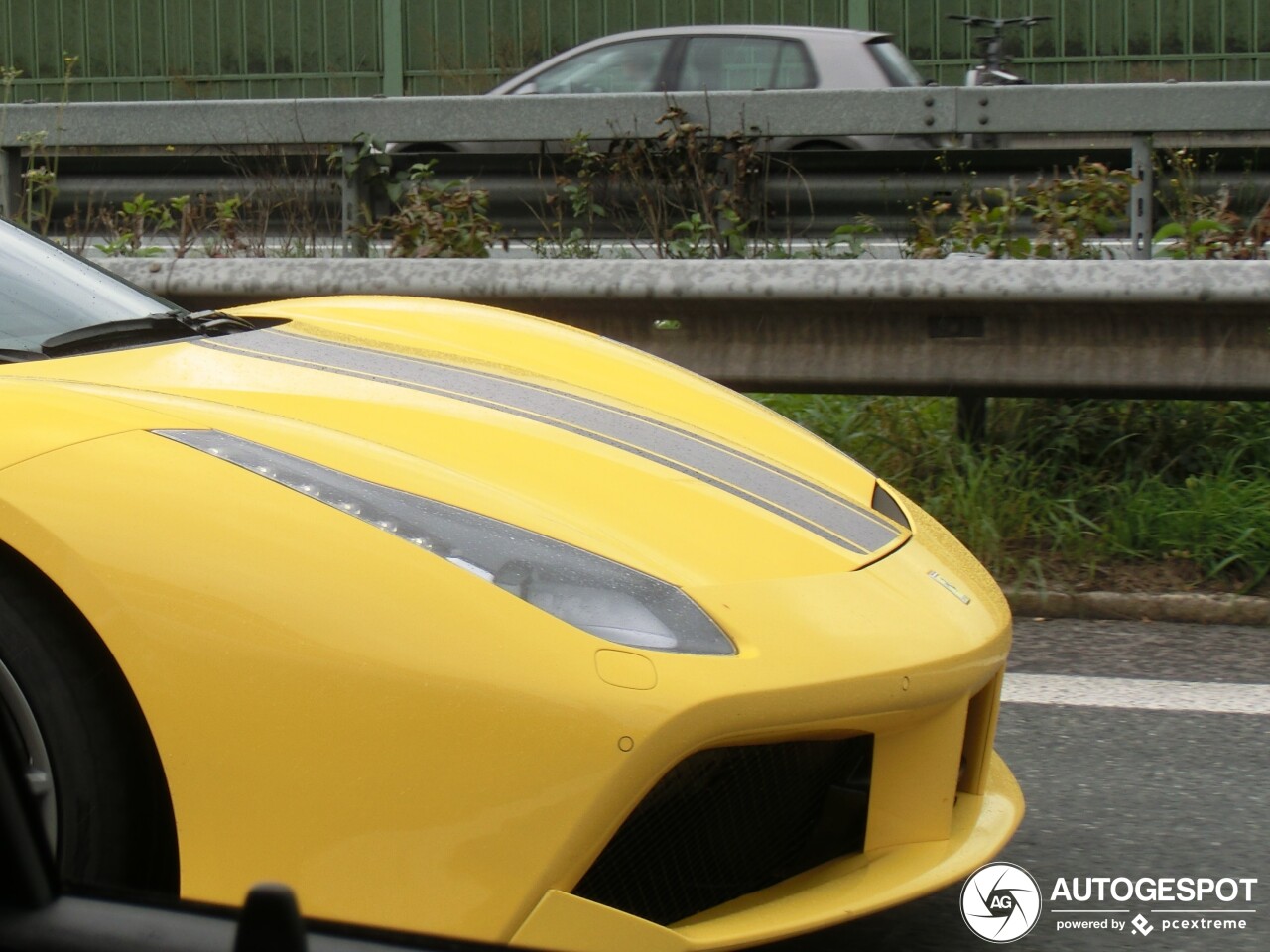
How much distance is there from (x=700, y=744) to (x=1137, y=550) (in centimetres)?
263

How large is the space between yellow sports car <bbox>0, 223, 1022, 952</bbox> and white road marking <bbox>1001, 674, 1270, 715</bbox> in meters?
1.15

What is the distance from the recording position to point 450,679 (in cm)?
162

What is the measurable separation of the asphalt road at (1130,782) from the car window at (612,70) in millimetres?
5852

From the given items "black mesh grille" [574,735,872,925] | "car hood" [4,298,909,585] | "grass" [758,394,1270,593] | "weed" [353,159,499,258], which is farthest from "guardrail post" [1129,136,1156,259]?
"black mesh grille" [574,735,872,925]

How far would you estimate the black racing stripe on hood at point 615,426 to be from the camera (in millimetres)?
2213

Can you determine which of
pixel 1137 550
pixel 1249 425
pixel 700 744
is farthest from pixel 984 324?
pixel 700 744

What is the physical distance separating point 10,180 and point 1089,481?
4.04m

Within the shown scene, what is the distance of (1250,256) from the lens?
471cm

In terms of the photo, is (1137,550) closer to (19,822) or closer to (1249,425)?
(1249,425)

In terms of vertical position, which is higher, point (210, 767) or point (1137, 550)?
point (210, 767)

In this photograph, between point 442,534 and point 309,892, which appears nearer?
point 309,892

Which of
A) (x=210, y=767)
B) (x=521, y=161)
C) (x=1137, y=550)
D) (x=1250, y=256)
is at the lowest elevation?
(x=1137, y=550)

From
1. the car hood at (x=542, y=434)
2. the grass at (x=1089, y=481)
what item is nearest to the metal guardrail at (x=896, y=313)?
the grass at (x=1089, y=481)

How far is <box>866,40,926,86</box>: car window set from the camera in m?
8.77
